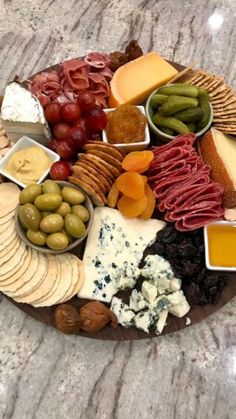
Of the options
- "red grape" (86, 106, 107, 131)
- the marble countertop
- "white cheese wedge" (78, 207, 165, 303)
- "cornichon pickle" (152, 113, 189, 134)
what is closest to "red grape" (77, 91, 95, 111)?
"red grape" (86, 106, 107, 131)

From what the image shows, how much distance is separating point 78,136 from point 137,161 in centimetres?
20

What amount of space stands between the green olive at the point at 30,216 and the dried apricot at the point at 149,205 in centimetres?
33

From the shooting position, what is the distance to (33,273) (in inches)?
55.8

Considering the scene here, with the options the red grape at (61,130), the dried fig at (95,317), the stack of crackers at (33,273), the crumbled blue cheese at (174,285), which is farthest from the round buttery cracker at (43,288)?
the red grape at (61,130)

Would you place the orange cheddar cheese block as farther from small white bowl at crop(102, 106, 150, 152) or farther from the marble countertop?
the marble countertop

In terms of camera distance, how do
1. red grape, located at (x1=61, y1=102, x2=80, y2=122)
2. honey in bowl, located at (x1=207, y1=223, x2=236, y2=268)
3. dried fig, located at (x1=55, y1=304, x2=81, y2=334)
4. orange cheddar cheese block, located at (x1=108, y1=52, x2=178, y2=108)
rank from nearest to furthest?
dried fig, located at (x1=55, y1=304, x2=81, y2=334) → honey in bowl, located at (x1=207, y1=223, x2=236, y2=268) → red grape, located at (x1=61, y1=102, x2=80, y2=122) → orange cheddar cheese block, located at (x1=108, y1=52, x2=178, y2=108)

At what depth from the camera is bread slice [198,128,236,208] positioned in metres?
1.55

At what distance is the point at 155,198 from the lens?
1564 mm

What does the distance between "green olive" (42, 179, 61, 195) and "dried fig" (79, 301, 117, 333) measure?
1.11ft

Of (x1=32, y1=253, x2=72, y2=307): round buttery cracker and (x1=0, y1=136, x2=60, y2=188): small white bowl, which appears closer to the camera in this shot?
(x1=32, y1=253, x2=72, y2=307): round buttery cracker

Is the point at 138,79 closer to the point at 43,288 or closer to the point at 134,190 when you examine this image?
the point at 134,190

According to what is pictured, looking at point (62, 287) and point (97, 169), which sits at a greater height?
point (97, 169)

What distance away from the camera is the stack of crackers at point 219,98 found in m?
1.67

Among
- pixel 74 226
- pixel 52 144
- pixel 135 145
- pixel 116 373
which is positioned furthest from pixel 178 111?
pixel 116 373
